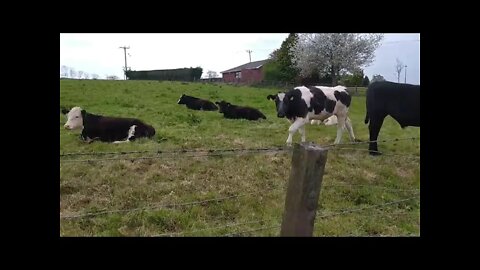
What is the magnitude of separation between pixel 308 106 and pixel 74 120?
18.0 feet

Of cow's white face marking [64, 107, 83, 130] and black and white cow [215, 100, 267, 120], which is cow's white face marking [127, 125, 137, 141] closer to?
cow's white face marking [64, 107, 83, 130]

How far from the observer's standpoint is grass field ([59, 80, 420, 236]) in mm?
4281

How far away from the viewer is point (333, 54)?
82.7ft

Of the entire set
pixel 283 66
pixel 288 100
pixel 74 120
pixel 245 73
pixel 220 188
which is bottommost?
pixel 220 188

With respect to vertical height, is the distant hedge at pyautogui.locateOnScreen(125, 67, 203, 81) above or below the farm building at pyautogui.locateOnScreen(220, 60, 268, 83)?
below

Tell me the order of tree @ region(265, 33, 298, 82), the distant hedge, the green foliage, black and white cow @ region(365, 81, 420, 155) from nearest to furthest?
black and white cow @ region(365, 81, 420, 155), the green foliage, the distant hedge, tree @ region(265, 33, 298, 82)

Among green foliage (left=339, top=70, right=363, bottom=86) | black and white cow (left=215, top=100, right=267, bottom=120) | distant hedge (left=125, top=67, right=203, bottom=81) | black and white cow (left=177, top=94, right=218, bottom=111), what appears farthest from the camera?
distant hedge (left=125, top=67, right=203, bottom=81)

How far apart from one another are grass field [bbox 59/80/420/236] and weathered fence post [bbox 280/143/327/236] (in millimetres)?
973

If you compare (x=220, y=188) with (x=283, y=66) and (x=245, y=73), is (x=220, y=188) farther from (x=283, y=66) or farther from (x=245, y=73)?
(x=245, y=73)

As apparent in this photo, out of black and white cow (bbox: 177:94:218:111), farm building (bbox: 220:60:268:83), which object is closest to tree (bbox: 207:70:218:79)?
farm building (bbox: 220:60:268:83)

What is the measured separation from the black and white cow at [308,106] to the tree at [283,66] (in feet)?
58.8

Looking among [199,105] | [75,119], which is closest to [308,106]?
[75,119]
